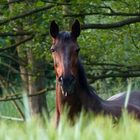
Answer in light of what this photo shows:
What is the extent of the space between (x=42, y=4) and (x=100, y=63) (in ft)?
8.45

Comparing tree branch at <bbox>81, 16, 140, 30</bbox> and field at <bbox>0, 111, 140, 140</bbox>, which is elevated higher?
tree branch at <bbox>81, 16, 140, 30</bbox>

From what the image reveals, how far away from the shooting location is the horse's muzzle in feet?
23.9

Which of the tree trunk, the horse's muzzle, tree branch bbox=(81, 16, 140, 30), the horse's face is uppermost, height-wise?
tree branch bbox=(81, 16, 140, 30)

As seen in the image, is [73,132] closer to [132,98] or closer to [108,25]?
[132,98]

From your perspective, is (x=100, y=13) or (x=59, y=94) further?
(x=100, y=13)

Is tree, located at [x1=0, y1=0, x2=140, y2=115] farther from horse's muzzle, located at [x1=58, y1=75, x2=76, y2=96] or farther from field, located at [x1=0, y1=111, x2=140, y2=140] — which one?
field, located at [x1=0, y1=111, x2=140, y2=140]

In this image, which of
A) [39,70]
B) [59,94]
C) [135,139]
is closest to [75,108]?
[59,94]

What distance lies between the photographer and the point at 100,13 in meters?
11.8

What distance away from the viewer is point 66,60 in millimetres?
7590

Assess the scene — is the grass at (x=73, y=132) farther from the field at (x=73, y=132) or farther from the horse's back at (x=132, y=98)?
the horse's back at (x=132, y=98)

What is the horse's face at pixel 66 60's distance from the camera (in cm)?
734

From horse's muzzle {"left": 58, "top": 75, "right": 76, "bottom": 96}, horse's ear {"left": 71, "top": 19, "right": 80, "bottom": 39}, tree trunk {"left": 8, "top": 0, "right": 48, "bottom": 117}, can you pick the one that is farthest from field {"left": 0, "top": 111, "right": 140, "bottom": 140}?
tree trunk {"left": 8, "top": 0, "right": 48, "bottom": 117}

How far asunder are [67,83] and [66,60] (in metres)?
0.38

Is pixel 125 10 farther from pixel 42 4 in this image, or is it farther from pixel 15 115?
pixel 15 115
